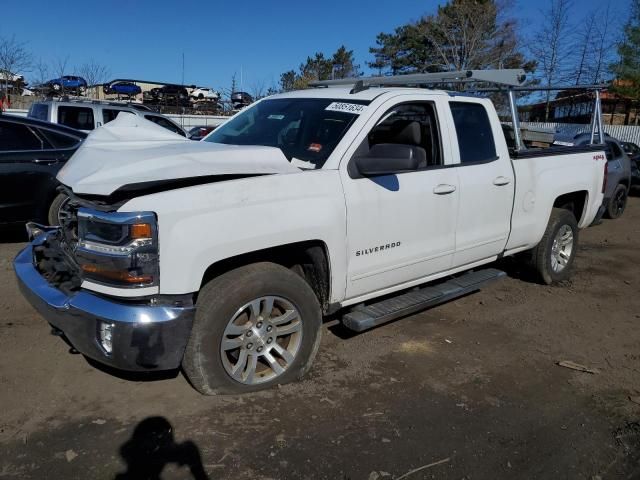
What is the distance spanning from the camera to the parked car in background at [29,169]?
6367 mm

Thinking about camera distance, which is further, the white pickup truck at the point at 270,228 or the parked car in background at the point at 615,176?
the parked car in background at the point at 615,176

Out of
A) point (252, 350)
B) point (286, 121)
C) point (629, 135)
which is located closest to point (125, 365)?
point (252, 350)

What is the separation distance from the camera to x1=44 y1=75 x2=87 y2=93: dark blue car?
26.0 m

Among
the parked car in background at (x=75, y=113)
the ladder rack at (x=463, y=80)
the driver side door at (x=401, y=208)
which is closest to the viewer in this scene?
the driver side door at (x=401, y=208)

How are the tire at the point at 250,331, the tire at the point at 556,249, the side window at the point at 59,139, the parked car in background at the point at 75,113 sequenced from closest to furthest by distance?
the tire at the point at 250,331 → the tire at the point at 556,249 → the side window at the point at 59,139 → the parked car in background at the point at 75,113

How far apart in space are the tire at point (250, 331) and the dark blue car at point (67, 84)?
2579cm

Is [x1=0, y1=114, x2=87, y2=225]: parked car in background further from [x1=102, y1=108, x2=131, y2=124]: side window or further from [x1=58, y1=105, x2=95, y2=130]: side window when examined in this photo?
[x1=102, y1=108, x2=131, y2=124]: side window

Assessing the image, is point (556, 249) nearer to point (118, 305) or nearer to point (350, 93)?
point (350, 93)

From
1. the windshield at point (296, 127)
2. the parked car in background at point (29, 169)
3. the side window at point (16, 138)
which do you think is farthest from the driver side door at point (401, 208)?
the side window at point (16, 138)

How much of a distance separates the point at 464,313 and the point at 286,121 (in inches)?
97.5

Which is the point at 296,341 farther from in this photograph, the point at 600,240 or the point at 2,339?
the point at 600,240

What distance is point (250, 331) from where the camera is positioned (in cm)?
331

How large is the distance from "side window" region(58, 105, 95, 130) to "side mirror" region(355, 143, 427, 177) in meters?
9.82

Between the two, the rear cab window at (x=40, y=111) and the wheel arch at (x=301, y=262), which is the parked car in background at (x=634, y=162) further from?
the rear cab window at (x=40, y=111)
